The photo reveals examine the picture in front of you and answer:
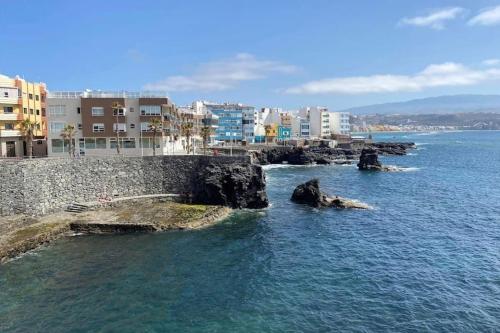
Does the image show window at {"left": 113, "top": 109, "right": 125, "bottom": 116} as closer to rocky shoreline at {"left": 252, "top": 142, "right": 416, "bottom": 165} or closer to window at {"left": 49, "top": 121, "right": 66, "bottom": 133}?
window at {"left": 49, "top": 121, "right": 66, "bottom": 133}

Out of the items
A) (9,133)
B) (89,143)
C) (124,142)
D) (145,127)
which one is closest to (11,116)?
(9,133)

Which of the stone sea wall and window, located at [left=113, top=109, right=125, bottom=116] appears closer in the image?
the stone sea wall

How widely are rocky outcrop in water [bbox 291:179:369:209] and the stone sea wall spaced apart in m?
12.1

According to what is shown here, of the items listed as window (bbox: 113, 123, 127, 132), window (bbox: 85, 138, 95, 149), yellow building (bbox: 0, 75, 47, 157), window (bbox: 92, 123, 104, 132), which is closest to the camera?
yellow building (bbox: 0, 75, 47, 157)

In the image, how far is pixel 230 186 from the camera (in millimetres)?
67250

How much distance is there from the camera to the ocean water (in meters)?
31.4

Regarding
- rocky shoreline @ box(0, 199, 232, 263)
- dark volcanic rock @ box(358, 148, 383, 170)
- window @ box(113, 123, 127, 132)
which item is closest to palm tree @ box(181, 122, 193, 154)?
window @ box(113, 123, 127, 132)

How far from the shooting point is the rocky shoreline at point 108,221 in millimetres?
47828

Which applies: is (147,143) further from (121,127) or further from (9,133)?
(9,133)

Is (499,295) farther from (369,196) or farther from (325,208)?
(369,196)

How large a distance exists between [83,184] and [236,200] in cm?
2354

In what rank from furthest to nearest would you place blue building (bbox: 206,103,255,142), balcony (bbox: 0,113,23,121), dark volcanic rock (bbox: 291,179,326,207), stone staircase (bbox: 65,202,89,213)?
blue building (bbox: 206,103,255,142), dark volcanic rock (bbox: 291,179,326,207), balcony (bbox: 0,113,23,121), stone staircase (bbox: 65,202,89,213)

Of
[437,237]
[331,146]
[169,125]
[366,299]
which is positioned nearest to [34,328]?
[366,299]

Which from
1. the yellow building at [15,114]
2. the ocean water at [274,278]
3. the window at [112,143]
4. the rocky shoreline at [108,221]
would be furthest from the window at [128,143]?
the ocean water at [274,278]
